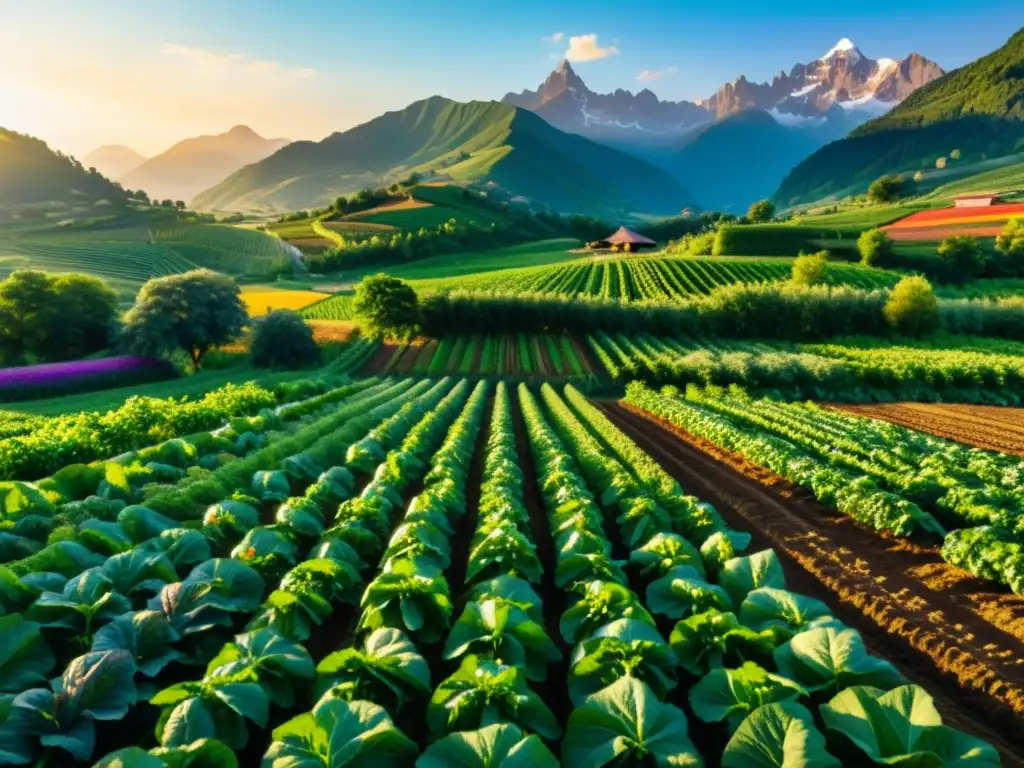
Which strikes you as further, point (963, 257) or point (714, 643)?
point (963, 257)

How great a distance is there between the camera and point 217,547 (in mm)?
8430

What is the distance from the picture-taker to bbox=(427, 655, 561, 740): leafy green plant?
14.4 ft

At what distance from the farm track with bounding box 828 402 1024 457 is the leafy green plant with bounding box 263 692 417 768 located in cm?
2240

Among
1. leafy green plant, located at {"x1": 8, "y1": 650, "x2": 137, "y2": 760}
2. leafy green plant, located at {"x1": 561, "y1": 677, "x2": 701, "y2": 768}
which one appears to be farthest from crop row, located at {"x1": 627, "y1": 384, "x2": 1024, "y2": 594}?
leafy green plant, located at {"x1": 8, "y1": 650, "x2": 137, "y2": 760}

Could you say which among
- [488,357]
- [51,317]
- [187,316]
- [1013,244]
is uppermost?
[1013,244]

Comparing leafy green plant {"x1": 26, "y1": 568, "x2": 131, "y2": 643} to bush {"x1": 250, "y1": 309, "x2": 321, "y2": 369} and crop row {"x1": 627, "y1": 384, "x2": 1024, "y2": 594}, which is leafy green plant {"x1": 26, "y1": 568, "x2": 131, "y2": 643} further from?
bush {"x1": 250, "y1": 309, "x2": 321, "y2": 369}

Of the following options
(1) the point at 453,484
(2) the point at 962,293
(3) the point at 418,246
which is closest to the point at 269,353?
(1) the point at 453,484

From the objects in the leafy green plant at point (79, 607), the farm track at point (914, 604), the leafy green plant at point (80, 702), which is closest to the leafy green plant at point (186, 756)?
the leafy green plant at point (80, 702)

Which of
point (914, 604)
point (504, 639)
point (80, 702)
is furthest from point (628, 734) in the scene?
point (914, 604)

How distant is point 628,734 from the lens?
13.6ft

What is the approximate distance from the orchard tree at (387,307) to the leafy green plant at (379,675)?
5123 centimetres

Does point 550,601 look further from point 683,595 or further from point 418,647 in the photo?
point 418,647

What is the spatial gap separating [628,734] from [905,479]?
10059mm

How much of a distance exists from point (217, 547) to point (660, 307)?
169 ft
